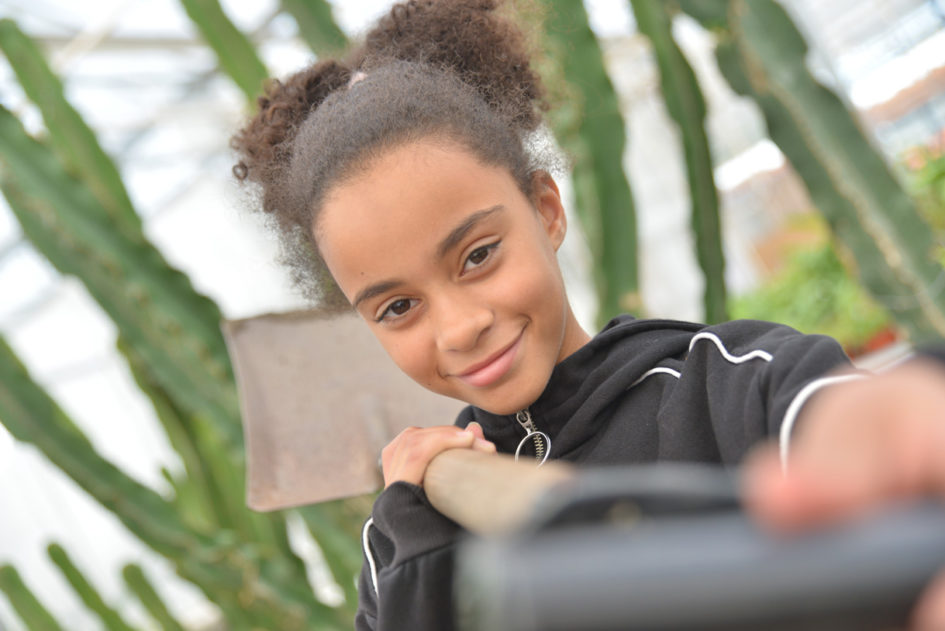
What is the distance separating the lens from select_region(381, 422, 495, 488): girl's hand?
62cm

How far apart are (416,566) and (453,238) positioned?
0.79 feet

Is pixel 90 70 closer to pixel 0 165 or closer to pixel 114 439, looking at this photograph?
pixel 114 439

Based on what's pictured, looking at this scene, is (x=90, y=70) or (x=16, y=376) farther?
(x=90, y=70)

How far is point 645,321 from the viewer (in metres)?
0.72

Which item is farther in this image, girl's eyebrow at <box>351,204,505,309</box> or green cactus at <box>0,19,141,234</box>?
green cactus at <box>0,19,141,234</box>

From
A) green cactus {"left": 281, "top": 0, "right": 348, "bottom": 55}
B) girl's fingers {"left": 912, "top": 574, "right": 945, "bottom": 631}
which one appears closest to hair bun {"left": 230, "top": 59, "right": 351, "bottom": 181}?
green cactus {"left": 281, "top": 0, "right": 348, "bottom": 55}

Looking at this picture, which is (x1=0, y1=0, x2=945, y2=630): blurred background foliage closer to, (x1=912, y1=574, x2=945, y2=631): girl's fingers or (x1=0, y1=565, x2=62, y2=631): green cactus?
(x1=0, y1=565, x2=62, y2=631): green cactus

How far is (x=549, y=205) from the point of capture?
812 millimetres

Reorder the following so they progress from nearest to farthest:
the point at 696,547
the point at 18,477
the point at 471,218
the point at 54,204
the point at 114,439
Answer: the point at 696,547 → the point at 471,218 → the point at 54,204 → the point at 18,477 → the point at 114,439

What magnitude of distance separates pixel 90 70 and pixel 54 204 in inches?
Answer: 122

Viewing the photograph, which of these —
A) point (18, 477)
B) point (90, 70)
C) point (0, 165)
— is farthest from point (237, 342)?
point (18, 477)

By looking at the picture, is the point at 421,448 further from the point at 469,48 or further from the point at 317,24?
the point at 317,24

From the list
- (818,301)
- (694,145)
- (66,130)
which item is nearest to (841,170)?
(694,145)

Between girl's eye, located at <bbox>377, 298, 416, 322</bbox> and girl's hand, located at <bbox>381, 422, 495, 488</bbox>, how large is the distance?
0.32 ft
